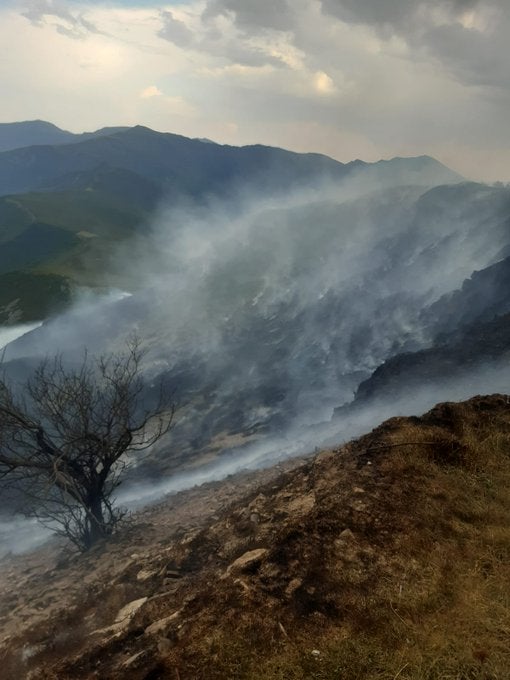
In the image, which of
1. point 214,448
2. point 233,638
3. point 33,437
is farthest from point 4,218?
point 233,638

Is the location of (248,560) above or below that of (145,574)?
above

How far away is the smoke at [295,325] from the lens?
2348 centimetres

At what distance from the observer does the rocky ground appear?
4543 millimetres

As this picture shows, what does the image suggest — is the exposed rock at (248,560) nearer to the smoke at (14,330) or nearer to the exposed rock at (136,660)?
the exposed rock at (136,660)

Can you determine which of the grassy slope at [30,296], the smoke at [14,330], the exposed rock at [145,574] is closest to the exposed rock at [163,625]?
the exposed rock at [145,574]

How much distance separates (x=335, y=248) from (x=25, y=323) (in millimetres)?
38720

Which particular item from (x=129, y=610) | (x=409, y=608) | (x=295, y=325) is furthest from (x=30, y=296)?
(x=409, y=608)

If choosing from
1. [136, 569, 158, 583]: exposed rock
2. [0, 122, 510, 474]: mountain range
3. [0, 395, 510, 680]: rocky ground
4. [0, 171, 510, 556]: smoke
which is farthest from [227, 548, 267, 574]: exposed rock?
[0, 122, 510, 474]: mountain range

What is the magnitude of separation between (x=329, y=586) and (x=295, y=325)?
31.0 meters

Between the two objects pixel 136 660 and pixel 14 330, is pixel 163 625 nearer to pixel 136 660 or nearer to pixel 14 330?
pixel 136 660

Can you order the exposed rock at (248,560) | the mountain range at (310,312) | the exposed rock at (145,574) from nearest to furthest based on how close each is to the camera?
1. the exposed rock at (248,560)
2. the exposed rock at (145,574)
3. the mountain range at (310,312)

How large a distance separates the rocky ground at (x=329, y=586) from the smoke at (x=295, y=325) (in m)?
10.0

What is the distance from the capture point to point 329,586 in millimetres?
5320

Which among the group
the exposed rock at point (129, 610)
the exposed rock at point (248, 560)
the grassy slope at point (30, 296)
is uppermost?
the grassy slope at point (30, 296)
